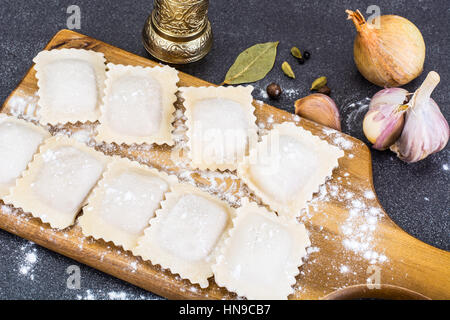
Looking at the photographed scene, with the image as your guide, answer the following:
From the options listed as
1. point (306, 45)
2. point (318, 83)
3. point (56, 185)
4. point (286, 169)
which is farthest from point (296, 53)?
point (56, 185)

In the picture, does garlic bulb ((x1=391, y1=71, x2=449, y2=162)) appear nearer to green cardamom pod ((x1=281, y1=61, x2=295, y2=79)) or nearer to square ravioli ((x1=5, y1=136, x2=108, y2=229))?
green cardamom pod ((x1=281, y1=61, x2=295, y2=79))

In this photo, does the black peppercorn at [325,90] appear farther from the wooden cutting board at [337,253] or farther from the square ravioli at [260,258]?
the square ravioli at [260,258]

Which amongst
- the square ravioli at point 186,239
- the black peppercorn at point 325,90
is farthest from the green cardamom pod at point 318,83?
the square ravioli at point 186,239

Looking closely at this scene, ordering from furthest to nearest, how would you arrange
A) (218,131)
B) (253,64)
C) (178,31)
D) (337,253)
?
1. (253,64)
2. (178,31)
3. (218,131)
4. (337,253)

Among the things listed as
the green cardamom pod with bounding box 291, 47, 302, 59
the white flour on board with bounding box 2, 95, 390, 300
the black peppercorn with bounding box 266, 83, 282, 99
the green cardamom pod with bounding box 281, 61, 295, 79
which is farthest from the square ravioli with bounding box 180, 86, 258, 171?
the green cardamom pod with bounding box 291, 47, 302, 59

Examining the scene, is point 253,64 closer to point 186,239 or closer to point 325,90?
point 325,90
